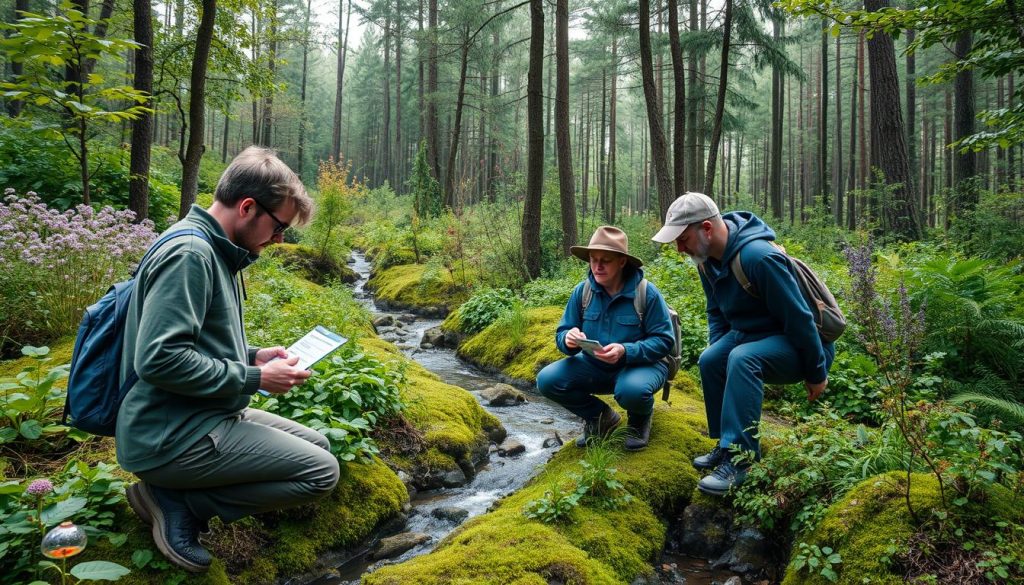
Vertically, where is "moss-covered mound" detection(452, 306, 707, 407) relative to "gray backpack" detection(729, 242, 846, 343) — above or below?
below

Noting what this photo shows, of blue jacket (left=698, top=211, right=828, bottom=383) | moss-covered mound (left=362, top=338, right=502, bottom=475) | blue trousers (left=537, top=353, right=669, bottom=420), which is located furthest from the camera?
moss-covered mound (left=362, top=338, right=502, bottom=475)

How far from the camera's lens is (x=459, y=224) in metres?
12.5

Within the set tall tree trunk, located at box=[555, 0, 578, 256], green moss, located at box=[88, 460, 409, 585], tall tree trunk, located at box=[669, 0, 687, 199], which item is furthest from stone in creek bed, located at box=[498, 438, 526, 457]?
tall tree trunk, located at box=[669, 0, 687, 199]

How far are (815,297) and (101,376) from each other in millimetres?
3759

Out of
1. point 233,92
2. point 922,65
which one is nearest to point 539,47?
point 233,92

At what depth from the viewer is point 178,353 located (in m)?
2.10

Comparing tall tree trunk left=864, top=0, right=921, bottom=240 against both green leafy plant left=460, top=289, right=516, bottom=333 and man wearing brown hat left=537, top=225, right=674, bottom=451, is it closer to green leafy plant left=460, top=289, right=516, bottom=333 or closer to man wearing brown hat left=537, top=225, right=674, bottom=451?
green leafy plant left=460, top=289, right=516, bottom=333

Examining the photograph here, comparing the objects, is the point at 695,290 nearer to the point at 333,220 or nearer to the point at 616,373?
the point at 616,373

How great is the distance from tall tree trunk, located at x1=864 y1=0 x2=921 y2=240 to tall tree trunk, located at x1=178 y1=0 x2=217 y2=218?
35.3 ft

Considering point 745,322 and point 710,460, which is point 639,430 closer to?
point 710,460

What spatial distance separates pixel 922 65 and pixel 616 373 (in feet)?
114

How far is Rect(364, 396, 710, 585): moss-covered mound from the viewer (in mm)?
2619

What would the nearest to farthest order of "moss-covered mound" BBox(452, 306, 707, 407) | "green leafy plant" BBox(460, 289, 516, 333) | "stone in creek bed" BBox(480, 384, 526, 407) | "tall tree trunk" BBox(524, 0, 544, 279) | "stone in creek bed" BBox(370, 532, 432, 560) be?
"stone in creek bed" BBox(370, 532, 432, 560), "stone in creek bed" BBox(480, 384, 526, 407), "moss-covered mound" BBox(452, 306, 707, 407), "green leafy plant" BBox(460, 289, 516, 333), "tall tree trunk" BBox(524, 0, 544, 279)

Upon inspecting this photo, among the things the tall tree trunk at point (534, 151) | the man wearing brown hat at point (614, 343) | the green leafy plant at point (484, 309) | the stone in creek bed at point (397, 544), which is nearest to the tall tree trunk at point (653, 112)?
the tall tree trunk at point (534, 151)
